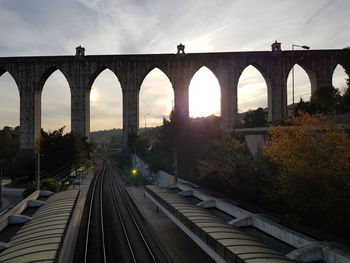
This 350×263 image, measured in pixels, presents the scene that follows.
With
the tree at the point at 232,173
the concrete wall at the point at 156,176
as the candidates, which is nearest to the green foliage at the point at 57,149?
the concrete wall at the point at 156,176

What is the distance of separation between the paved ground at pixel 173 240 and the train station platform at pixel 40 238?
19.5ft

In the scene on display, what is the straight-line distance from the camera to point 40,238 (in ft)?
40.2

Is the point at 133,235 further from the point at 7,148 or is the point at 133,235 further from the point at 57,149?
the point at 7,148

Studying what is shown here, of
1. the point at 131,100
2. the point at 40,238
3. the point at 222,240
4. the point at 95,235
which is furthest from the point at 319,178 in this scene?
the point at 131,100

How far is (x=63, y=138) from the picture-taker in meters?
48.8

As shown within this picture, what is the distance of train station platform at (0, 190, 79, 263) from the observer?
10.4 m

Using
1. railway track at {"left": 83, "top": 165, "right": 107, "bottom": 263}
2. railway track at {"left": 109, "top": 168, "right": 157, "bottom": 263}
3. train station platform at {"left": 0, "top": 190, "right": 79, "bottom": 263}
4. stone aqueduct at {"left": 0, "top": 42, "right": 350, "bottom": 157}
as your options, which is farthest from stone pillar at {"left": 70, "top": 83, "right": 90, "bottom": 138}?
train station platform at {"left": 0, "top": 190, "right": 79, "bottom": 263}

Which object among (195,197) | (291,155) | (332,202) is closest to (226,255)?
(332,202)

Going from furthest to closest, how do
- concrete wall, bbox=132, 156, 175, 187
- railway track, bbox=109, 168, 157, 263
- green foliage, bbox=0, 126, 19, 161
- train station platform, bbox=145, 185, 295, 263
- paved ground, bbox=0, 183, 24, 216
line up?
green foliage, bbox=0, 126, 19, 161
concrete wall, bbox=132, 156, 175, 187
paved ground, bbox=0, 183, 24, 216
railway track, bbox=109, 168, 157, 263
train station platform, bbox=145, 185, 295, 263

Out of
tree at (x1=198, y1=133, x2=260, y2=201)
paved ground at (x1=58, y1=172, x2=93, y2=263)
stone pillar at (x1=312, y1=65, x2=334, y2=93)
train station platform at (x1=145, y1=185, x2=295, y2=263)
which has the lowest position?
paved ground at (x1=58, y1=172, x2=93, y2=263)

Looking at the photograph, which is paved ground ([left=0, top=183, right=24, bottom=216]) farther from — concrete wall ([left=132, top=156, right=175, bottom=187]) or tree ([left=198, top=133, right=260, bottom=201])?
tree ([left=198, top=133, right=260, bottom=201])

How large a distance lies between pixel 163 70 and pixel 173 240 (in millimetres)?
45575

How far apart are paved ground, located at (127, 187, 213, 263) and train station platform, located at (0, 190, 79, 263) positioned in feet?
19.5

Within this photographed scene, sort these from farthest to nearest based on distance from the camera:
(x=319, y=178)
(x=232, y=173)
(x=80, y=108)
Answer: (x=80, y=108)
(x=232, y=173)
(x=319, y=178)
